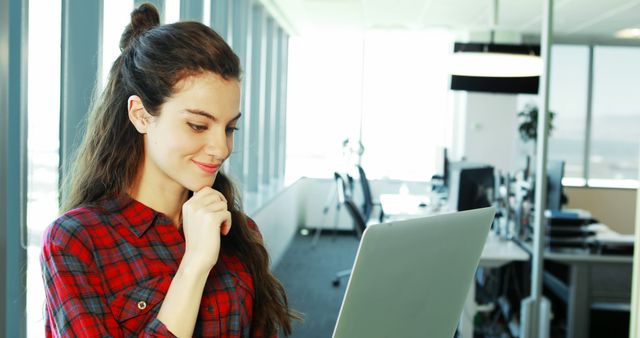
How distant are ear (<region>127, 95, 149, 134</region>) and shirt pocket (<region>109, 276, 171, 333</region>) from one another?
27cm

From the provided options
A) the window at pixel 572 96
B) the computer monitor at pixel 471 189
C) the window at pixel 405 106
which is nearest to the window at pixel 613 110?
the window at pixel 572 96

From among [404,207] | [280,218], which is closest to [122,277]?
[404,207]

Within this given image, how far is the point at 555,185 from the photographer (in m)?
4.41

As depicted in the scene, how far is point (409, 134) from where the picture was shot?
28.2 ft

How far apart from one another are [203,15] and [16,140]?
2.35 m

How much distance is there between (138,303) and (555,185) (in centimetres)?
389

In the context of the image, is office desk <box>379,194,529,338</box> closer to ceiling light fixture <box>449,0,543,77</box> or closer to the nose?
ceiling light fixture <box>449,0,543,77</box>

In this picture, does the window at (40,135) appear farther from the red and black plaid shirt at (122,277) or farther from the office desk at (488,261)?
the office desk at (488,261)

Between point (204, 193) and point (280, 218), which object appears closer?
point (204, 193)

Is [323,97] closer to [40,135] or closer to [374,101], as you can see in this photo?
[374,101]

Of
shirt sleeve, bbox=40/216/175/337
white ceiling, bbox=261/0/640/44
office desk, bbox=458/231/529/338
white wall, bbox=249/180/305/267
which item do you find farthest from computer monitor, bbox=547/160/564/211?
shirt sleeve, bbox=40/216/175/337

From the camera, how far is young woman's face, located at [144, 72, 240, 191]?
41.9 inches

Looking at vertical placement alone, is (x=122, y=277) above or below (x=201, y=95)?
below

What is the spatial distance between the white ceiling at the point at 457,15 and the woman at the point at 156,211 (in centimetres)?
508
